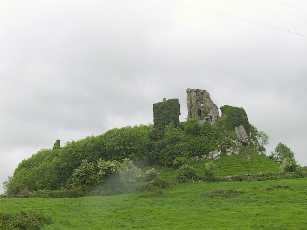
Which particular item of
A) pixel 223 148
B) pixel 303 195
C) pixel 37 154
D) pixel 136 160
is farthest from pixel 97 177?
pixel 37 154

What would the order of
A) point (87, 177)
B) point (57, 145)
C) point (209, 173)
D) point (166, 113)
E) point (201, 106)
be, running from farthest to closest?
point (57, 145)
point (201, 106)
point (166, 113)
point (87, 177)
point (209, 173)

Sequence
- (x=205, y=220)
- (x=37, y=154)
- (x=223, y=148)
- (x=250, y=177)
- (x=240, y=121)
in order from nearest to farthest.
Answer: (x=205, y=220)
(x=250, y=177)
(x=223, y=148)
(x=240, y=121)
(x=37, y=154)

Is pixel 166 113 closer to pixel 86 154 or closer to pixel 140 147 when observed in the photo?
pixel 140 147

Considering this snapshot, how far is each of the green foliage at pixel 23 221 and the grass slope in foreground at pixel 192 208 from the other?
905 millimetres

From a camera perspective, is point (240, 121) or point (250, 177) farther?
point (240, 121)

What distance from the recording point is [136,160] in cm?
8350

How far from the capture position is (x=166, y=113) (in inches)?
3489

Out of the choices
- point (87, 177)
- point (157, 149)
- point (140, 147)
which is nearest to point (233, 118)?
point (157, 149)

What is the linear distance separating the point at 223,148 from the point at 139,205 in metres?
32.8

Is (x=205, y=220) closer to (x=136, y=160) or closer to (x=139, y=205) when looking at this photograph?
(x=139, y=205)

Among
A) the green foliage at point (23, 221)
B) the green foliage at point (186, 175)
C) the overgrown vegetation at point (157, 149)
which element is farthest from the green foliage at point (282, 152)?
the green foliage at point (23, 221)

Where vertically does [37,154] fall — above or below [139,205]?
above

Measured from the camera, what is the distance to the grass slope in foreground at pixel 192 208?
43.1 m

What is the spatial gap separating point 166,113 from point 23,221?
158 feet
